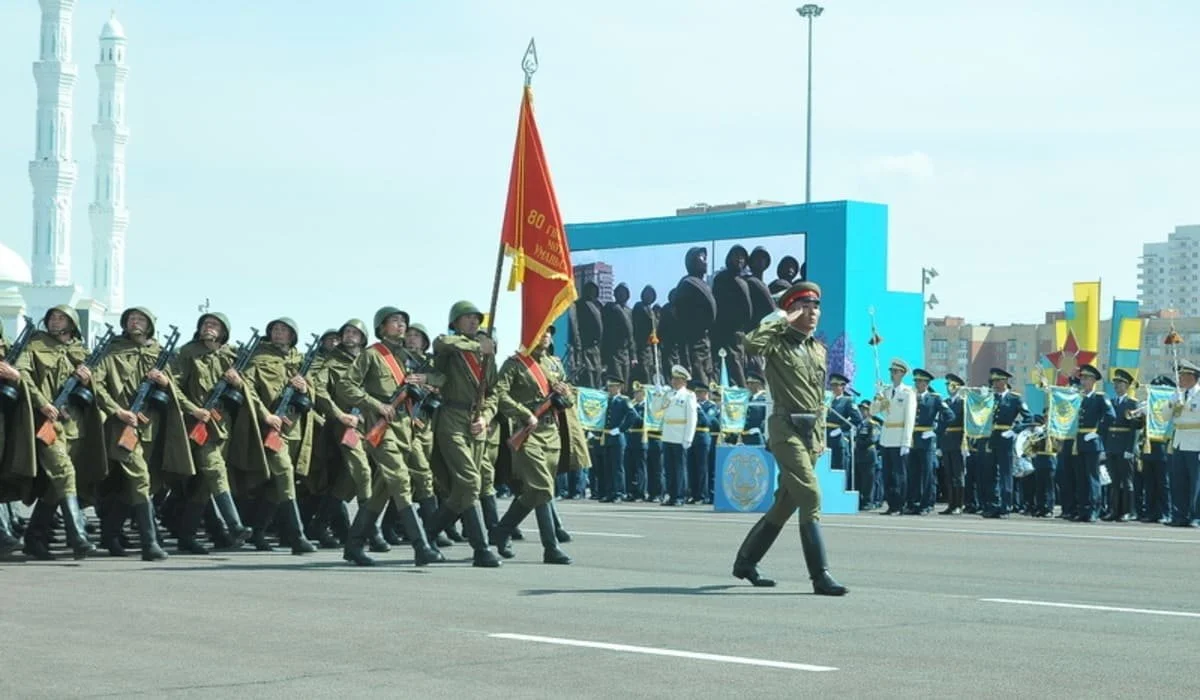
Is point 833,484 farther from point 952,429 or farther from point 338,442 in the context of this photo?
point 338,442

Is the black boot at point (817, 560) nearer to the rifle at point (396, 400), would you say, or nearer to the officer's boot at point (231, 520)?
the rifle at point (396, 400)

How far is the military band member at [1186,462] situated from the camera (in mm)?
22172

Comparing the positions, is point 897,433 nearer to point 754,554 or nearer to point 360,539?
point 360,539

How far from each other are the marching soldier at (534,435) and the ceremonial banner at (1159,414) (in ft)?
35.6

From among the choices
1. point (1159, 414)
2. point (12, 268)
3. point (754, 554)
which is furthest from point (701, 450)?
point (12, 268)

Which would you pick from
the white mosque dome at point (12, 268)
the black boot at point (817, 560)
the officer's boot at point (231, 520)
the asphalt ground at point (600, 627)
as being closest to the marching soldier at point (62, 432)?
the asphalt ground at point (600, 627)

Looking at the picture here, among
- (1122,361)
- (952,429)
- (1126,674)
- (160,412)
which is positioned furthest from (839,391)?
(1126,674)

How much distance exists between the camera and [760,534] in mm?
12273

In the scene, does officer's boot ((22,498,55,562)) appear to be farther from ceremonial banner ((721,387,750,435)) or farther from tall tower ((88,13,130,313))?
tall tower ((88,13,130,313))

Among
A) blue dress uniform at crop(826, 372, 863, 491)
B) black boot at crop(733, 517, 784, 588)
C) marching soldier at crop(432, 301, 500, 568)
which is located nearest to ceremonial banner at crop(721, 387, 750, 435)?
blue dress uniform at crop(826, 372, 863, 491)

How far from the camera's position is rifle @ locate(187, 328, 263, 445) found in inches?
606

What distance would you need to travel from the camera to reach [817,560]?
38.7 feet

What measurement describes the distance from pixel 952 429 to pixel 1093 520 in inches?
112

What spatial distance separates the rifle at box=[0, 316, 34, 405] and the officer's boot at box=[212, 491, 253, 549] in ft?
6.41
